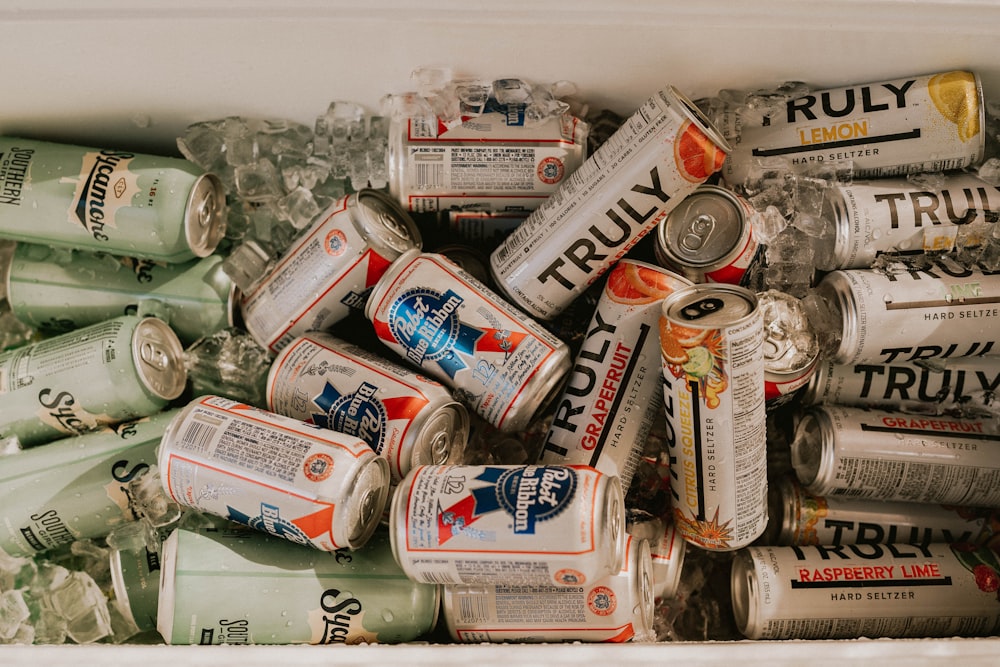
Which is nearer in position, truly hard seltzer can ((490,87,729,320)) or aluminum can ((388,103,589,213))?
truly hard seltzer can ((490,87,729,320))

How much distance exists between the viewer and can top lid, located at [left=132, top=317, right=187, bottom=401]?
3.98 feet

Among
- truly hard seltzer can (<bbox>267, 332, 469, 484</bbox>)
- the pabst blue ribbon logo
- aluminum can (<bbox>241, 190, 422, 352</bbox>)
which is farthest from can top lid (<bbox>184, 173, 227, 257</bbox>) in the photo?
the pabst blue ribbon logo

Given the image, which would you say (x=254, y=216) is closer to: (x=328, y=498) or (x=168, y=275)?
(x=168, y=275)

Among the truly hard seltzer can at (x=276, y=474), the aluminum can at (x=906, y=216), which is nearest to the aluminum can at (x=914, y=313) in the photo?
the aluminum can at (x=906, y=216)

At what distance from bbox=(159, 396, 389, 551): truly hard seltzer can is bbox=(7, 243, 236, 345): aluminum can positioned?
253mm

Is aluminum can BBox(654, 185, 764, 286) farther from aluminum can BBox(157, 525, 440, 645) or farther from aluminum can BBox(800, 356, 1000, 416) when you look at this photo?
aluminum can BBox(157, 525, 440, 645)

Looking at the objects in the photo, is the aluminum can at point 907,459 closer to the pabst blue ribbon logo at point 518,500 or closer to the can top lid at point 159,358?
the pabst blue ribbon logo at point 518,500

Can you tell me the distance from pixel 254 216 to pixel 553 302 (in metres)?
0.54

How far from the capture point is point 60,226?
126cm

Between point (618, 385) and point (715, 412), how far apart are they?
0.16 m

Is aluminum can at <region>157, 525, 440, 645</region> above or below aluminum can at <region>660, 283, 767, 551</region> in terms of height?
below

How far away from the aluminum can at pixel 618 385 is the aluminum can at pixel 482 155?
0.67 ft

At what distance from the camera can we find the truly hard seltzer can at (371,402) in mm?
1128

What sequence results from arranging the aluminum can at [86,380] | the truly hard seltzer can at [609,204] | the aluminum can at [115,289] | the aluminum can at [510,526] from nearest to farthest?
the aluminum can at [510,526]
the truly hard seltzer can at [609,204]
the aluminum can at [86,380]
the aluminum can at [115,289]
